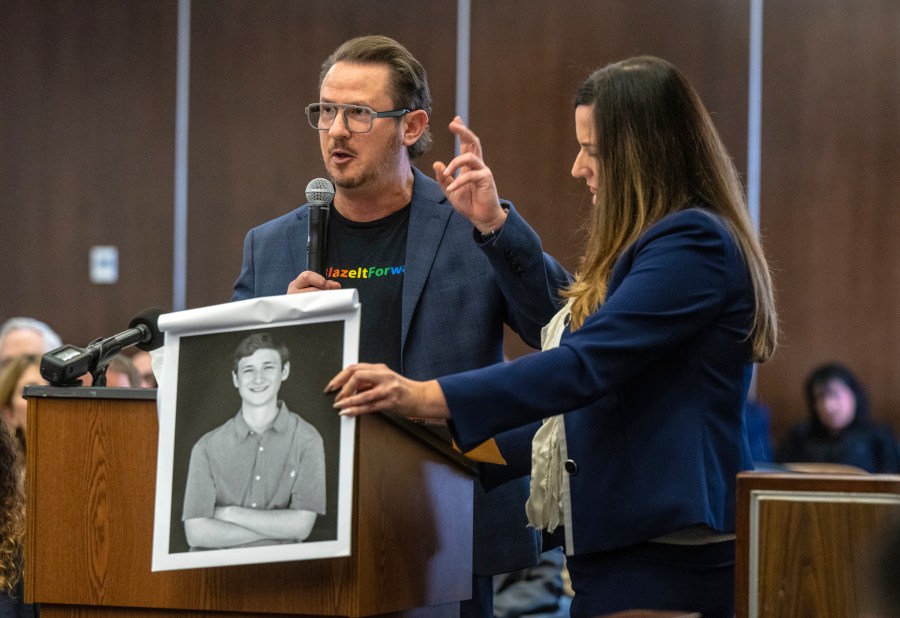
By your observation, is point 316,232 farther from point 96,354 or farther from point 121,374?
point 121,374

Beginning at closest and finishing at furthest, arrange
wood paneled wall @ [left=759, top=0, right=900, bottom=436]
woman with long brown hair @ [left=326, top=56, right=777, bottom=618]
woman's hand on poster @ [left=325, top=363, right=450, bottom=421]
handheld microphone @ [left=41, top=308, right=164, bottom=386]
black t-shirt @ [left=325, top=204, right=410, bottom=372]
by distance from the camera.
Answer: woman's hand on poster @ [left=325, top=363, right=450, bottom=421]
woman with long brown hair @ [left=326, top=56, right=777, bottom=618]
handheld microphone @ [left=41, top=308, right=164, bottom=386]
black t-shirt @ [left=325, top=204, right=410, bottom=372]
wood paneled wall @ [left=759, top=0, right=900, bottom=436]

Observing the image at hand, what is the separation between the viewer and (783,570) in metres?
1.46

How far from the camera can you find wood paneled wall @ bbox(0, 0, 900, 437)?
6648 millimetres

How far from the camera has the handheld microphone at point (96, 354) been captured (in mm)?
1825

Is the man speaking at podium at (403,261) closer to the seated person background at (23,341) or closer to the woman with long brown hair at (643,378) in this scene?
the woman with long brown hair at (643,378)

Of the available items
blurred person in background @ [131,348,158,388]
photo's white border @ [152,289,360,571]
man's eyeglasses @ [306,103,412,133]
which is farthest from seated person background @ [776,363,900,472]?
photo's white border @ [152,289,360,571]

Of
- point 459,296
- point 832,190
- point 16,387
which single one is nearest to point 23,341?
point 16,387

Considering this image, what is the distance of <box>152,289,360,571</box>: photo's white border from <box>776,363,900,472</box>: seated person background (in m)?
4.89

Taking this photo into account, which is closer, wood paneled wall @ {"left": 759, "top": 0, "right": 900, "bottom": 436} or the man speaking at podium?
the man speaking at podium

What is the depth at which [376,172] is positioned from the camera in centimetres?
264

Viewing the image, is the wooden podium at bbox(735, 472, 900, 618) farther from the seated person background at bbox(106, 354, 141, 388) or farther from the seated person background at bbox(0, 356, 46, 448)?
the seated person background at bbox(106, 354, 141, 388)

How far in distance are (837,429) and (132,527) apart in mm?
5083

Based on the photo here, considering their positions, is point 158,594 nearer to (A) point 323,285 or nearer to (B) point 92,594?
(B) point 92,594

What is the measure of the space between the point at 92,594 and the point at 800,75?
5.80 metres
